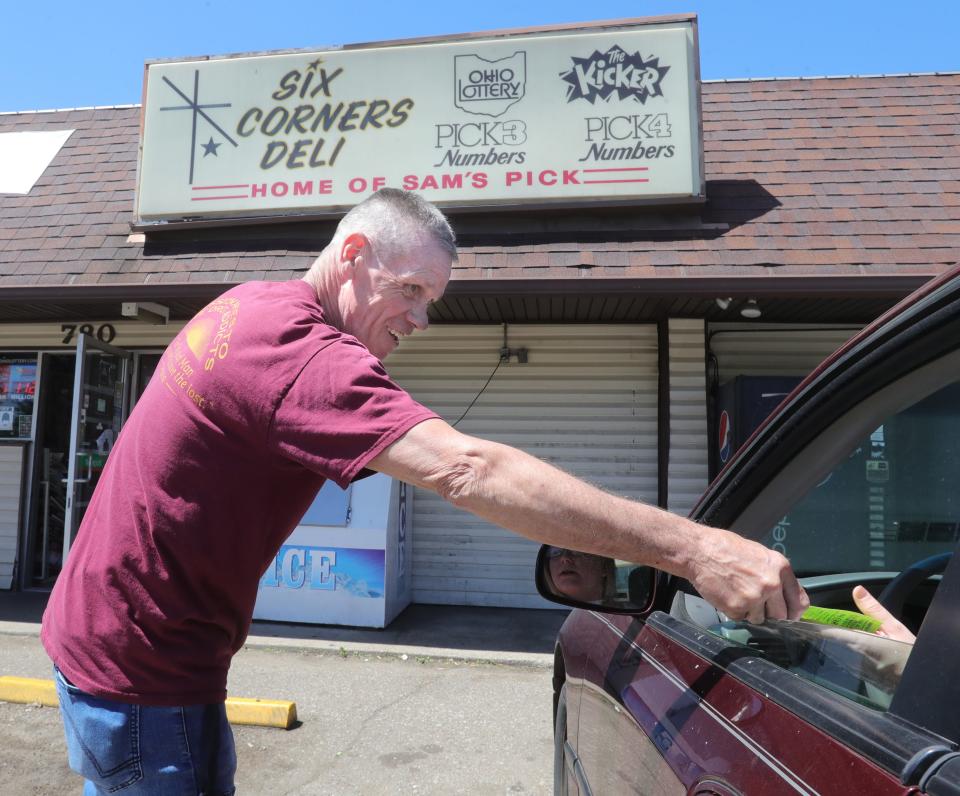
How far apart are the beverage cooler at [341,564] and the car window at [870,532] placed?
14.2 ft

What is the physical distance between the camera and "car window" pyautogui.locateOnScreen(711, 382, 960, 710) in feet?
4.63

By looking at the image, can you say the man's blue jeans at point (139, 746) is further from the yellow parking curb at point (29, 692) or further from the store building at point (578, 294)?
the store building at point (578, 294)

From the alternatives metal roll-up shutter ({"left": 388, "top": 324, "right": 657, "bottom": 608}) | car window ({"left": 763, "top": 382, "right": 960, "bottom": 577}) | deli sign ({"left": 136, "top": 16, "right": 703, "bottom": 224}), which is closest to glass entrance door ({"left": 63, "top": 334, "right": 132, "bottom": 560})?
deli sign ({"left": 136, "top": 16, "right": 703, "bottom": 224})

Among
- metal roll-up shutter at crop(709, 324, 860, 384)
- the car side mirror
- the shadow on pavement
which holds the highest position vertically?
metal roll-up shutter at crop(709, 324, 860, 384)

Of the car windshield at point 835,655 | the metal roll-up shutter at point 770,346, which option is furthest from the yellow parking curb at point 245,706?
the metal roll-up shutter at point 770,346

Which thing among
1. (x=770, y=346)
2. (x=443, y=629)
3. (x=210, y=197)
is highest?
(x=210, y=197)

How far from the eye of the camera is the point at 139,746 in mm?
1540

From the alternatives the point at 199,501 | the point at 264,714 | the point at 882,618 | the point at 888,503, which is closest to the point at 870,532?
the point at 888,503

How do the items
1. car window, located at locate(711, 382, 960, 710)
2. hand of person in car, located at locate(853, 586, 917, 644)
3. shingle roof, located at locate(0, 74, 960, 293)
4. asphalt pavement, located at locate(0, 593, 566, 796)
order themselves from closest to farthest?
car window, located at locate(711, 382, 960, 710) → hand of person in car, located at locate(853, 586, 917, 644) → asphalt pavement, located at locate(0, 593, 566, 796) → shingle roof, located at locate(0, 74, 960, 293)

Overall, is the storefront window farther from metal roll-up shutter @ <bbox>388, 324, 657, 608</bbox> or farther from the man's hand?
the man's hand

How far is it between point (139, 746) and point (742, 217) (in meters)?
6.50

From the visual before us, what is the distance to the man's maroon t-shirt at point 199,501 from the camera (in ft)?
4.66

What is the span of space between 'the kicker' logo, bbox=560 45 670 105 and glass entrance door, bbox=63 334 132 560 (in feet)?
16.6

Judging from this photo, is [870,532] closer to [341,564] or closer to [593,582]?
[593,582]
